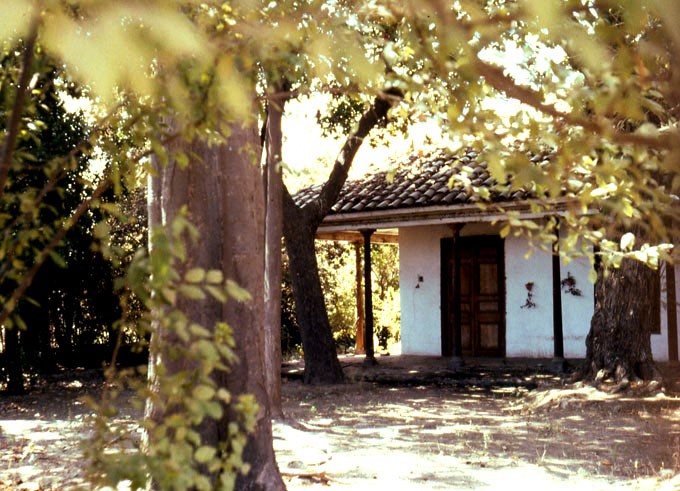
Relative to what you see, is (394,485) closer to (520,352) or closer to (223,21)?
(223,21)

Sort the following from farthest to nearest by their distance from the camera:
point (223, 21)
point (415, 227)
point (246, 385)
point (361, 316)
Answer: point (361, 316) → point (415, 227) → point (246, 385) → point (223, 21)

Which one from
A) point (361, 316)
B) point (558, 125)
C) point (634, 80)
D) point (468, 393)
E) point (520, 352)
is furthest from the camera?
point (361, 316)

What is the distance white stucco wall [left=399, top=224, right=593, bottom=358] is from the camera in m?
15.9

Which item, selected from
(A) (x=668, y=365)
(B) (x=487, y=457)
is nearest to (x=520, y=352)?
(A) (x=668, y=365)

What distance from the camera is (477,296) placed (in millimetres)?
17359

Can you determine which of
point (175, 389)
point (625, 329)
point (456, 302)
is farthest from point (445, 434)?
point (175, 389)

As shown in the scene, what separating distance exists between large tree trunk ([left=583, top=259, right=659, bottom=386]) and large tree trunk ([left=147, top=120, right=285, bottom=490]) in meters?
7.17

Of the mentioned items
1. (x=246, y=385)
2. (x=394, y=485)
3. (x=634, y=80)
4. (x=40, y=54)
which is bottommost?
(x=394, y=485)

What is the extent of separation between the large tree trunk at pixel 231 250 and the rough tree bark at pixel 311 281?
26.5ft

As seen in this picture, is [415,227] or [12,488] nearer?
[12,488]

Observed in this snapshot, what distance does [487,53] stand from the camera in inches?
130

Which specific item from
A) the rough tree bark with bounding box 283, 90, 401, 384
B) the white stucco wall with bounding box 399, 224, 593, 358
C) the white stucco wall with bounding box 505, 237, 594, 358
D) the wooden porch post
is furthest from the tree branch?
the wooden porch post

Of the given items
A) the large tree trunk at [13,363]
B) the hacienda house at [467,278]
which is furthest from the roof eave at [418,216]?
the large tree trunk at [13,363]

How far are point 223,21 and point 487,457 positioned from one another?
20.5ft
